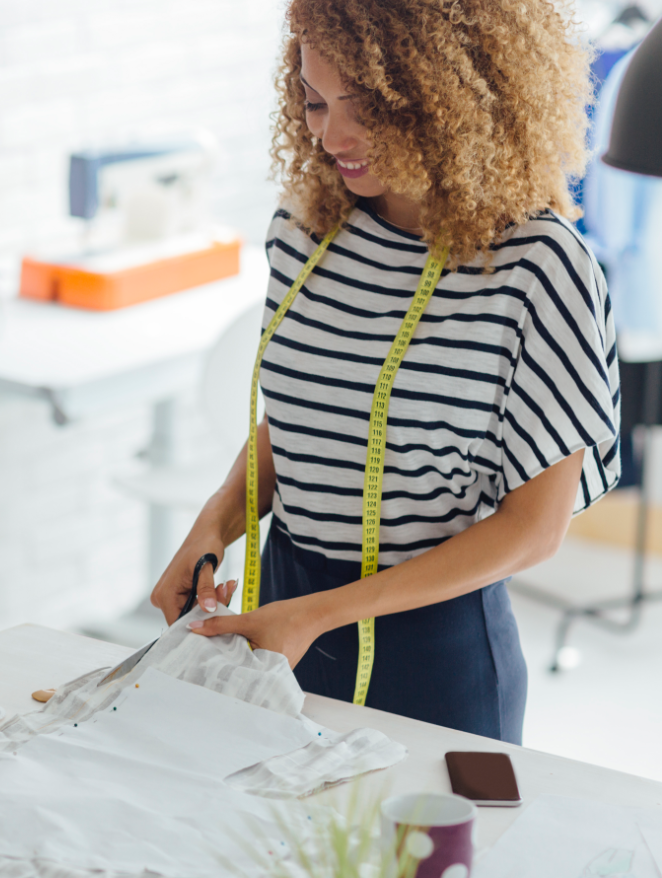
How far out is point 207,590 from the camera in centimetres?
118

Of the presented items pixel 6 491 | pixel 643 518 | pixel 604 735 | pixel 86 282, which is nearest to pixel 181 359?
pixel 86 282

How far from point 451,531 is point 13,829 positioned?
0.59 m

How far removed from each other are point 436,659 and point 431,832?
55 centimetres

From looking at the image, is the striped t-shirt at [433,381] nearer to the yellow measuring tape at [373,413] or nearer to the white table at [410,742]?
the yellow measuring tape at [373,413]

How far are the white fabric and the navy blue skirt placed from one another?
0.20m

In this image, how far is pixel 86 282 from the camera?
2545 millimetres

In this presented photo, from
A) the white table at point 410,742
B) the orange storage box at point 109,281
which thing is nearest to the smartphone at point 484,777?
the white table at point 410,742

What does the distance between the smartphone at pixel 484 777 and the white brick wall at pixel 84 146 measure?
1.94 m

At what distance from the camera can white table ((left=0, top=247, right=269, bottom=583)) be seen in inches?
84.5

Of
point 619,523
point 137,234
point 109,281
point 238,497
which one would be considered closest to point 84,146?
point 137,234

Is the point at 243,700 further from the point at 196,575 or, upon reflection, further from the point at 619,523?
the point at 619,523

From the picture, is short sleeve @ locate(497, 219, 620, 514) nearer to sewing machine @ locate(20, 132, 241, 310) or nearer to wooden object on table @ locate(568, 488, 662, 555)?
sewing machine @ locate(20, 132, 241, 310)

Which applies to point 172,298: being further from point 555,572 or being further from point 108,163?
point 555,572

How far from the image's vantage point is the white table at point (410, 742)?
96 cm
